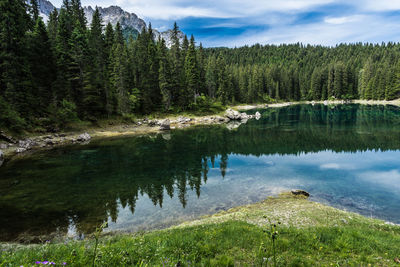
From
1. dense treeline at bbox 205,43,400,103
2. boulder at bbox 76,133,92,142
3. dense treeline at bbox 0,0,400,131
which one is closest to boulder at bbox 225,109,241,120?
dense treeline at bbox 0,0,400,131

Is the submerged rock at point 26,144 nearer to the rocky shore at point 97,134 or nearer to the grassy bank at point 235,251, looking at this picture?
the rocky shore at point 97,134

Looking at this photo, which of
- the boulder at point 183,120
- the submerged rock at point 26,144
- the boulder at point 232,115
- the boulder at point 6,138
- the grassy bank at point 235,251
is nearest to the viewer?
the grassy bank at point 235,251

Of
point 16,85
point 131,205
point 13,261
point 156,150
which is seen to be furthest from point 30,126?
point 13,261

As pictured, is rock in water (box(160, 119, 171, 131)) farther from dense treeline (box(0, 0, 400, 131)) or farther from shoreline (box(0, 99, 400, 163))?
dense treeline (box(0, 0, 400, 131))

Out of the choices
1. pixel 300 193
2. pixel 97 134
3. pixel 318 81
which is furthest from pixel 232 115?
pixel 318 81

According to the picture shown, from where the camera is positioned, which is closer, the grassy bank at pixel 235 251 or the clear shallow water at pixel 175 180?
the grassy bank at pixel 235 251

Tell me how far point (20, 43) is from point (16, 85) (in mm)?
8855

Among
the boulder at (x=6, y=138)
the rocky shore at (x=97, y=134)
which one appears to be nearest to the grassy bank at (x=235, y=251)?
the rocky shore at (x=97, y=134)

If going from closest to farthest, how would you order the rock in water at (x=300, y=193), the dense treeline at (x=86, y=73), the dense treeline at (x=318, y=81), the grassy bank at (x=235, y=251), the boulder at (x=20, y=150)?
the grassy bank at (x=235, y=251) → the rock in water at (x=300, y=193) → the boulder at (x=20, y=150) → the dense treeline at (x=86, y=73) → the dense treeline at (x=318, y=81)

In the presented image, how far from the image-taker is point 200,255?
722 centimetres

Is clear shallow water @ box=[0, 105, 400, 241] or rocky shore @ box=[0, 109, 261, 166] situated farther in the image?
rocky shore @ box=[0, 109, 261, 166]

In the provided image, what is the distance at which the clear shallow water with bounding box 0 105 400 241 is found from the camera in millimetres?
16812

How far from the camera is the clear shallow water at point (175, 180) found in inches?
662

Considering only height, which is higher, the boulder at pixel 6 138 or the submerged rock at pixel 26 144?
the boulder at pixel 6 138
